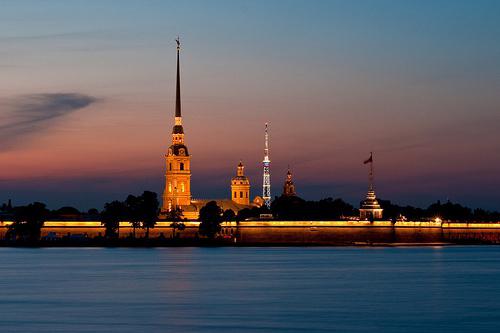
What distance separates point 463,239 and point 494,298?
130370mm

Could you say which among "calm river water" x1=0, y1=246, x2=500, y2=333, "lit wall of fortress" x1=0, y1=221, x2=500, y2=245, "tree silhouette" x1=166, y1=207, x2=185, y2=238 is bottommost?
"calm river water" x1=0, y1=246, x2=500, y2=333

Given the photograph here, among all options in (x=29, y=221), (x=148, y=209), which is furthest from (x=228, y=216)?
(x=29, y=221)

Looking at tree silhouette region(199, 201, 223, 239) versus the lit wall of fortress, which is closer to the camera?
tree silhouette region(199, 201, 223, 239)

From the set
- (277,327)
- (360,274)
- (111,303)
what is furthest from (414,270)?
(277,327)

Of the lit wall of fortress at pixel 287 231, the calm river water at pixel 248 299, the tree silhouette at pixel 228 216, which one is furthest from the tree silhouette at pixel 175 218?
the calm river water at pixel 248 299

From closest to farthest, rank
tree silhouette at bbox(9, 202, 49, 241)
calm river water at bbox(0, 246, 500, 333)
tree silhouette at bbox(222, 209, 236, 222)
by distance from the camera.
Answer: calm river water at bbox(0, 246, 500, 333) < tree silhouette at bbox(9, 202, 49, 241) < tree silhouette at bbox(222, 209, 236, 222)

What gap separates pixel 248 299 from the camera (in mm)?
65938

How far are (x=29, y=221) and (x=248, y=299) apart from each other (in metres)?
108

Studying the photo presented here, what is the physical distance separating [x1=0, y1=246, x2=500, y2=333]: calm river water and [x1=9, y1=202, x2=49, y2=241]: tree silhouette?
6812 centimetres

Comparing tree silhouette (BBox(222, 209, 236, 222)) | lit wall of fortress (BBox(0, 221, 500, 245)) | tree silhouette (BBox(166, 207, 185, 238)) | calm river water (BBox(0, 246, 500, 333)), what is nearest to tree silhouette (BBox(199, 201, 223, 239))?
tree silhouette (BBox(222, 209, 236, 222))

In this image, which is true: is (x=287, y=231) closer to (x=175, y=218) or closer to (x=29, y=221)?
(x=175, y=218)

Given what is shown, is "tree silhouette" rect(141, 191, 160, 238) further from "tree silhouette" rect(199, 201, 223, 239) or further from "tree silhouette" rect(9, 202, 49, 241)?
Answer: "tree silhouette" rect(9, 202, 49, 241)

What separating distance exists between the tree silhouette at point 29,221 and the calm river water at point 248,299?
68.1m

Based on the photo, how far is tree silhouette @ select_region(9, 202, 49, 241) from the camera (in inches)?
6703
